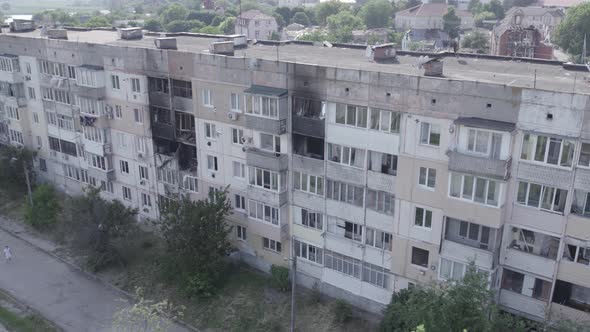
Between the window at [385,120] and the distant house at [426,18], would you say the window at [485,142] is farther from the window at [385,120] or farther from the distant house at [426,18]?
the distant house at [426,18]

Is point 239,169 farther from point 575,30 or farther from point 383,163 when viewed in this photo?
point 575,30

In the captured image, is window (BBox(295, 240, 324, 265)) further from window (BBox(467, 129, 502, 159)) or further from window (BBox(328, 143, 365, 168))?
window (BBox(467, 129, 502, 159))

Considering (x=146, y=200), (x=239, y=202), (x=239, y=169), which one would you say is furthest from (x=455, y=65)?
(x=146, y=200)

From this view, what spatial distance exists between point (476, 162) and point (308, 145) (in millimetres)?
11026

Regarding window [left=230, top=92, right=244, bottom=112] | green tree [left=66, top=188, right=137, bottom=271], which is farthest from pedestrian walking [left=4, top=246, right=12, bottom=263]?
window [left=230, top=92, right=244, bottom=112]

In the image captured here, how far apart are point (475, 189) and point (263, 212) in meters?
14.2

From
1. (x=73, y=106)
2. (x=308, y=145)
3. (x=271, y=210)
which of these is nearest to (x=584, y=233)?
(x=308, y=145)

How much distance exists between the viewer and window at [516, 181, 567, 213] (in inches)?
938

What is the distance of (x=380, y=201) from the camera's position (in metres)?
29.4

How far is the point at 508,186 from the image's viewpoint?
2470 cm

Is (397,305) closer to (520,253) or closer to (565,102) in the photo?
(520,253)

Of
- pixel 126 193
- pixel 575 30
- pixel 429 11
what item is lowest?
pixel 126 193

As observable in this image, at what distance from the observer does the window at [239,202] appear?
35.6 metres

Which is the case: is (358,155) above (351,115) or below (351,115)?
below
